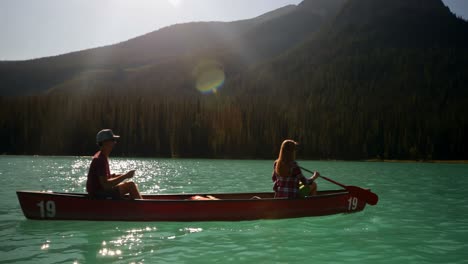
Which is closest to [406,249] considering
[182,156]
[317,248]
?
[317,248]

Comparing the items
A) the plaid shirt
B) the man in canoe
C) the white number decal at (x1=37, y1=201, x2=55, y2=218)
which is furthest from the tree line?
the white number decal at (x1=37, y1=201, x2=55, y2=218)

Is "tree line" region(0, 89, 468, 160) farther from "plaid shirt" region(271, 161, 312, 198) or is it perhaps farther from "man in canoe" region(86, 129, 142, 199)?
"man in canoe" region(86, 129, 142, 199)

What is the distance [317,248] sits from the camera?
11.1 meters

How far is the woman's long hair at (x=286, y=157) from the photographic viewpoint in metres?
13.3

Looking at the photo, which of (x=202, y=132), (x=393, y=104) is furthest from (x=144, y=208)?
(x=393, y=104)

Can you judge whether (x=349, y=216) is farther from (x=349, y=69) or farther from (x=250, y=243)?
(x=349, y=69)

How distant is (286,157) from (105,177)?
18.4ft

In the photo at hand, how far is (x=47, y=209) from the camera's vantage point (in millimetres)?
13859

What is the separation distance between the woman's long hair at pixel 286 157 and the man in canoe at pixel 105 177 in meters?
4.56

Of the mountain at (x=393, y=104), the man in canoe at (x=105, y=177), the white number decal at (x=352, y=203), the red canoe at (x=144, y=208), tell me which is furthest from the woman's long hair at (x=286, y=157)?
the mountain at (x=393, y=104)

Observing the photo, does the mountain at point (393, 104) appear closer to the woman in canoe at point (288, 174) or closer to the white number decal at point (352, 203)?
the white number decal at point (352, 203)

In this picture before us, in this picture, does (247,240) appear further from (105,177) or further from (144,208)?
(105,177)

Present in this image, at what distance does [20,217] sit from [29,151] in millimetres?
93961

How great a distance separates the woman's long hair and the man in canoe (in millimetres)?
4560
